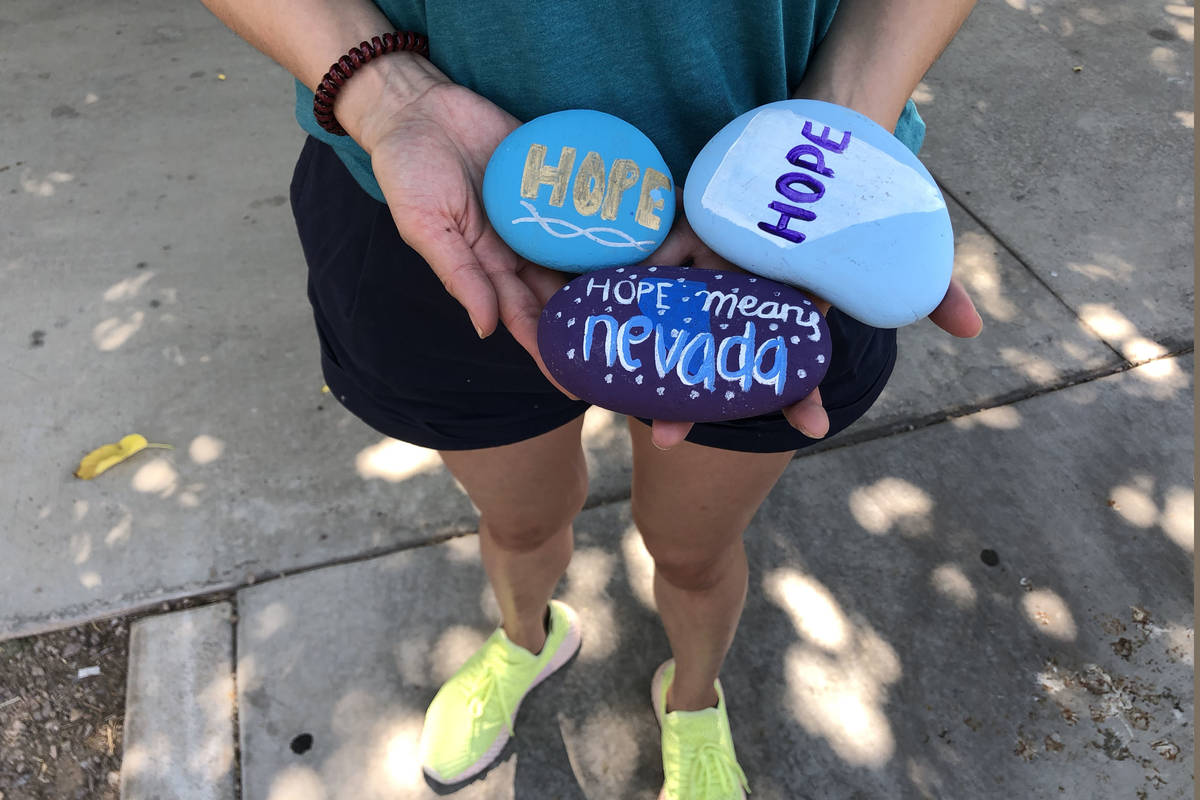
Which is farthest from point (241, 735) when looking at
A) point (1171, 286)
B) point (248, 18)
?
point (1171, 286)

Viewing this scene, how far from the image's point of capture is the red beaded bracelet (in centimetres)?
120

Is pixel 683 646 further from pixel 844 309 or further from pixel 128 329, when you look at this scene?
pixel 128 329

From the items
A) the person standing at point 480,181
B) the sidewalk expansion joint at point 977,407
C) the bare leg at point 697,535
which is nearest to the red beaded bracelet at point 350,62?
the person standing at point 480,181

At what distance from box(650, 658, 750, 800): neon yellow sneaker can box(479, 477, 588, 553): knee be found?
58 centimetres

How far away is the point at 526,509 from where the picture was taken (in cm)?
164

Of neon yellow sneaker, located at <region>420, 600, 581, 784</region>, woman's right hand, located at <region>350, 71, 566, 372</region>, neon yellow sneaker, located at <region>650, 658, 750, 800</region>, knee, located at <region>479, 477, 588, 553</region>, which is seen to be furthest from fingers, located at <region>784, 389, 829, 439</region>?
neon yellow sneaker, located at <region>420, 600, 581, 784</region>

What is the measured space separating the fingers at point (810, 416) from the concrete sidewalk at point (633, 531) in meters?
1.21

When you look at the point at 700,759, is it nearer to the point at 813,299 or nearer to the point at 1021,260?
the point at 813,299

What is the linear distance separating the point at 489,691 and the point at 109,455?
5.00ft

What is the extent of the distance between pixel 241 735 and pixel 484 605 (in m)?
0.67

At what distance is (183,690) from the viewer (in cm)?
215

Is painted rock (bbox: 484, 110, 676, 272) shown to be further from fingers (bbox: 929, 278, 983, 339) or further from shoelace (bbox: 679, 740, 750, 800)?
shoelace (bbox: 679, 740, 750, 800)

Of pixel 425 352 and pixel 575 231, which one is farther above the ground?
pixel 575 231

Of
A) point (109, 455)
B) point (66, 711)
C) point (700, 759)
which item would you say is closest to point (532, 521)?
point (700, 759)
